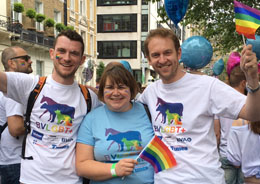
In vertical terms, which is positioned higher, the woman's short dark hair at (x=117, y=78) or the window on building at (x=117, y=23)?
the window on building at (x=117, y=23)

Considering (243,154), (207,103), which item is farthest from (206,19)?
(207,103)

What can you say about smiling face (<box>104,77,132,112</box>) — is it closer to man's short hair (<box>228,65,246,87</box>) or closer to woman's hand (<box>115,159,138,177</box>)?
woman's hand (<box>115,159,138,177</box>)

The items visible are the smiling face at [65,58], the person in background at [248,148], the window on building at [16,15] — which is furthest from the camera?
the window on building at [16,15]

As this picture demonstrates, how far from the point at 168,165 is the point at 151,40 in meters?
0.97

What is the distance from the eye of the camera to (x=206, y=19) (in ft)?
35.4

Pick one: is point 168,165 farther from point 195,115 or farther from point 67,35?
point 67,35

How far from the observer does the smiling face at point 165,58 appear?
95.4 inches

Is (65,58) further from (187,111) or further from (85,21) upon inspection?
(85,21)

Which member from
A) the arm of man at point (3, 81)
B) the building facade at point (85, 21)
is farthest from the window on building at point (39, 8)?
the arm of man at point (3, 81)

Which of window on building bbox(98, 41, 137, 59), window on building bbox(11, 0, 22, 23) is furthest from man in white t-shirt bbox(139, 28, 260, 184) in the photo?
window on building bbox(98, 41, 137, 59)

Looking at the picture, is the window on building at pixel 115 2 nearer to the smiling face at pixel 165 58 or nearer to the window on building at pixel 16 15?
the window on building at pixel 16 15

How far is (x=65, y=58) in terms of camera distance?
2.70 m

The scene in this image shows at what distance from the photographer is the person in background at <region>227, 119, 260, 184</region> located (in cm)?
298

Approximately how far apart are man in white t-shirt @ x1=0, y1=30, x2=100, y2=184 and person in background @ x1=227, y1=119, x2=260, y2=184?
152cm
